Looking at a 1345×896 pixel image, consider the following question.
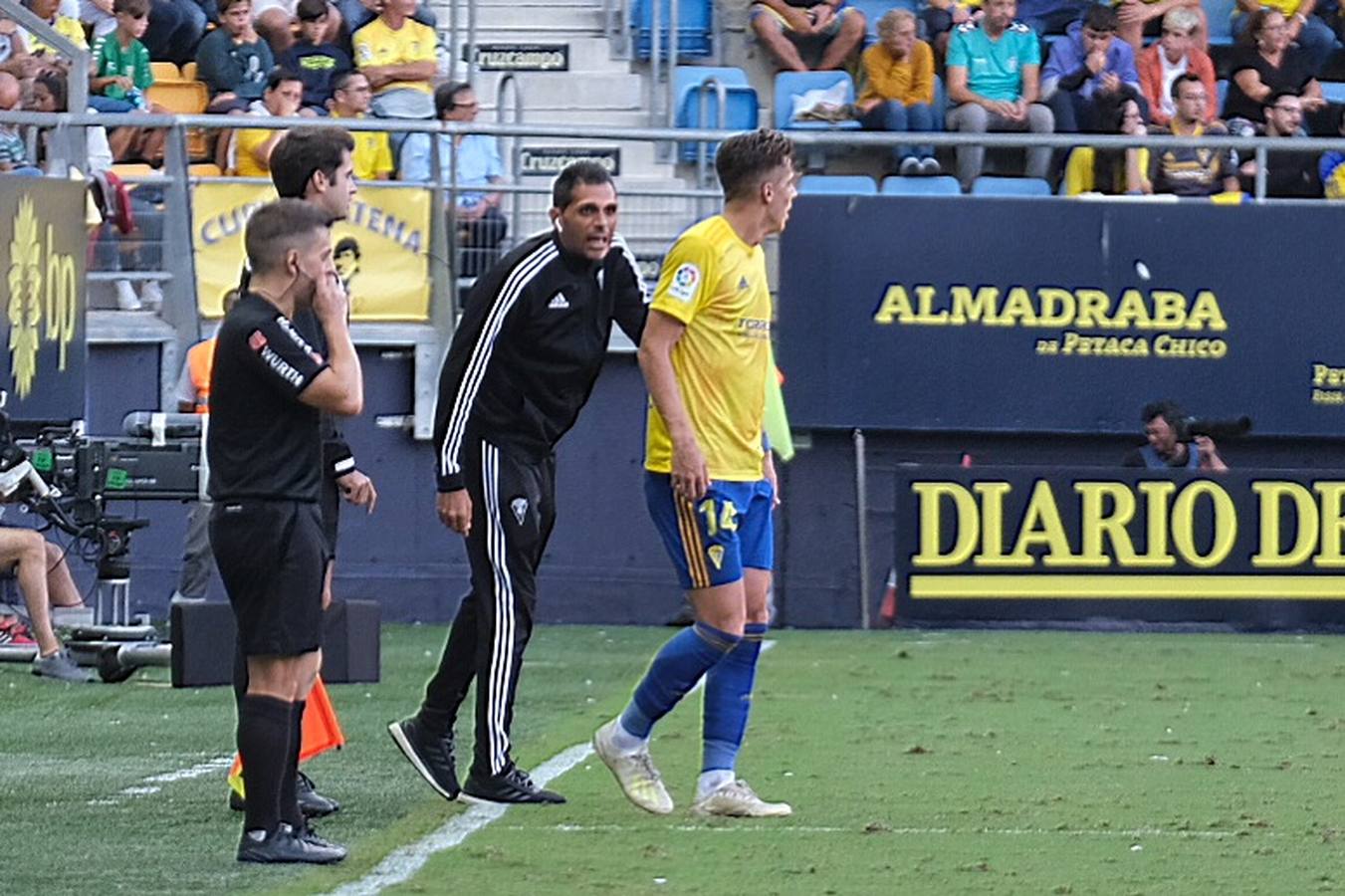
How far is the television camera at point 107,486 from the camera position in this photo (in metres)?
12.3

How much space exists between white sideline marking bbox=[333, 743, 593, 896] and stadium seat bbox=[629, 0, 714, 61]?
11271mm

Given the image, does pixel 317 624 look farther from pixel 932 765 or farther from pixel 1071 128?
pixel 1071 128

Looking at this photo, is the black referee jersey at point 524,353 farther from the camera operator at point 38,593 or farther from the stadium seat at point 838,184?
the stadium seat at point 838,184

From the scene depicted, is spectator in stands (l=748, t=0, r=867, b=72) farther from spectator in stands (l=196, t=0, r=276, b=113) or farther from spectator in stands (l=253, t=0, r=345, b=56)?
spectator in stands (l=196, t=0, r=276, b=113)

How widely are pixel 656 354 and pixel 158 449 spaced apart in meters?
5.69

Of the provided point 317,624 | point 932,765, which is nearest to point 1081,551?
point 932,765

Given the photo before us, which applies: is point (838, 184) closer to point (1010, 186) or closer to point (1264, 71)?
point (1010, 186)

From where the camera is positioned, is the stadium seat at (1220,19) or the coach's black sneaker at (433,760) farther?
the stadium seat at (1220,19)

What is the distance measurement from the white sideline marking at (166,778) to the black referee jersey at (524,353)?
152 centimetres

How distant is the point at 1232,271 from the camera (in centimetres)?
1614

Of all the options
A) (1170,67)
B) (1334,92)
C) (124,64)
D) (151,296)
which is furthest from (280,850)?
(1334,92)

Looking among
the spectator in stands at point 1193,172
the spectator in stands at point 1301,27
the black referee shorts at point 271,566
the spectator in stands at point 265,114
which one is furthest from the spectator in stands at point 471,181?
the black referee shorts at point 271,566

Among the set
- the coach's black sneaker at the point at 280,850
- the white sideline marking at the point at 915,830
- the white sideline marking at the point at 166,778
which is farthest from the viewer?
the white sideline marking at the point at 166,778

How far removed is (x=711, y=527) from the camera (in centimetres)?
752
